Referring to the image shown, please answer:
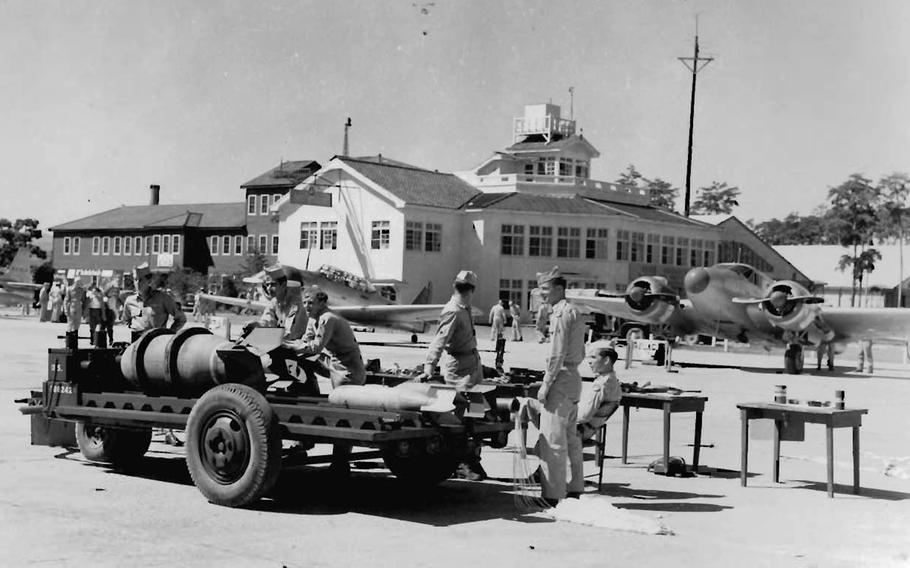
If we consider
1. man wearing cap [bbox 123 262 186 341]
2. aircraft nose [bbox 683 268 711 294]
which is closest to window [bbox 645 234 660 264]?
aircraft nose [bbox 683 268 711 294]

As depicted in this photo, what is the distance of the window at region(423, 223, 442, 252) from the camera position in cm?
6562

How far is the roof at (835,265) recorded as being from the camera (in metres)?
94.0

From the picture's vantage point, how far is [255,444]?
348 inches

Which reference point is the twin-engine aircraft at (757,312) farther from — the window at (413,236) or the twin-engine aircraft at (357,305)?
the window at (413,236)

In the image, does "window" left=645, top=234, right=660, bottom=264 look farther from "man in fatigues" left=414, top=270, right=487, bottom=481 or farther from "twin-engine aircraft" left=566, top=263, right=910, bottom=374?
"man in fatigues" left=414, top=270, right=487, bottom=481

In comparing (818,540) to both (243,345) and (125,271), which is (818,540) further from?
(125,271)

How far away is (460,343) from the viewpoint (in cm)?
1069

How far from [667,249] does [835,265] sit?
29.2 m

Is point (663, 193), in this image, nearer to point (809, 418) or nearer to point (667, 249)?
point (667, 249)

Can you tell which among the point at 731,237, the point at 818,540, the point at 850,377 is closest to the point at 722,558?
the point at 818,540

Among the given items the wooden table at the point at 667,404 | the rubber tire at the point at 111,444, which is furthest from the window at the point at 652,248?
the rubber tire at the point at 111,444

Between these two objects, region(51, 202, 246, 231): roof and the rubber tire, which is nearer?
the rubber tire

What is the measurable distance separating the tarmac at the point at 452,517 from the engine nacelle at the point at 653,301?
19.7 meters

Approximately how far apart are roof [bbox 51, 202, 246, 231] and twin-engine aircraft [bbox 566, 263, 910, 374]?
6187cm
